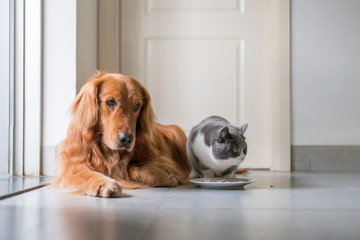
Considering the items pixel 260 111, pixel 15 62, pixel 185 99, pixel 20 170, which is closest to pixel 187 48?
pixel 185 99

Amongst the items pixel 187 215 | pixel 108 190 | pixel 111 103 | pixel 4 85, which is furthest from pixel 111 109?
pixel 4 85

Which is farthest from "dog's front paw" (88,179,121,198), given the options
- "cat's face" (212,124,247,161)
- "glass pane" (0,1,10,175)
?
"glass pane" (0,1,10,175)

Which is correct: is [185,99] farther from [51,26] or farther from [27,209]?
[27,209]

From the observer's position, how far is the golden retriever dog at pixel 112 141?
6.15 feet

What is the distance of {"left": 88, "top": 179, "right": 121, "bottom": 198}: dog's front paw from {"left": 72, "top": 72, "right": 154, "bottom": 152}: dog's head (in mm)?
211

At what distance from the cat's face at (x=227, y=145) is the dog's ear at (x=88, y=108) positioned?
556mm

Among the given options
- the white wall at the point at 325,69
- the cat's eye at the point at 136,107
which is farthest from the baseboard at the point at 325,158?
the cat's eye at the point at 136,107

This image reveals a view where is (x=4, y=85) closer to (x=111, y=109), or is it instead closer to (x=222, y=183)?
(x=111, y=109)

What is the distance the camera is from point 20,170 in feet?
8.80

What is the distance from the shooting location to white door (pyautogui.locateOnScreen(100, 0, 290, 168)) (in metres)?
3.26

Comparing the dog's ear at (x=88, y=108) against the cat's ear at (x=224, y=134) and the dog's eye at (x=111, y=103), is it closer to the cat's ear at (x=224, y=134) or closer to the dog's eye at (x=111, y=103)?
the dog's eye at (x=111, y=103)

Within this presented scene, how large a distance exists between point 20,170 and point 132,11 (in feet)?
4.64

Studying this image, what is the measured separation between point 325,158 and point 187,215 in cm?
216

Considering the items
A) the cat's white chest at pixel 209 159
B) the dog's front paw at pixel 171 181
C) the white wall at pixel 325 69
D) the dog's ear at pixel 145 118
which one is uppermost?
the white wall at pixel 325 69
